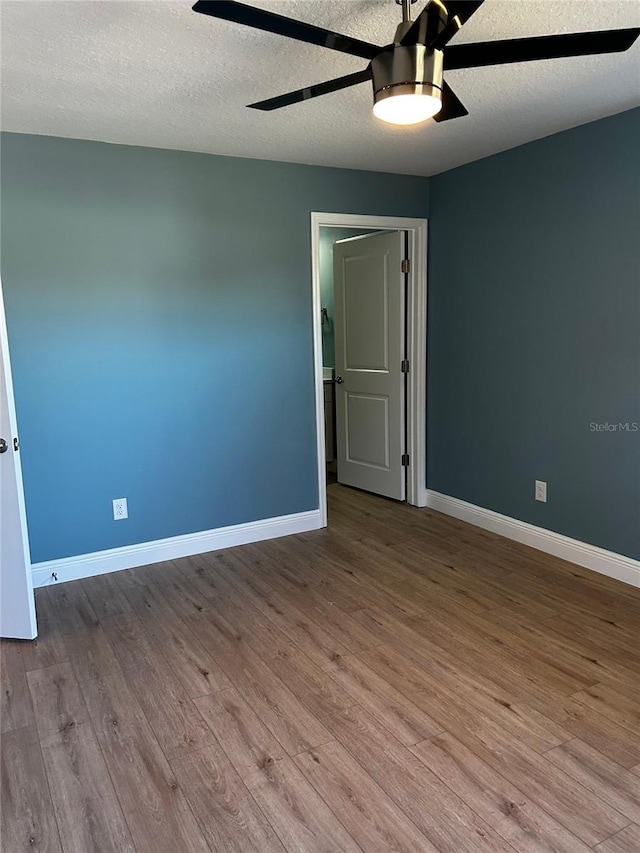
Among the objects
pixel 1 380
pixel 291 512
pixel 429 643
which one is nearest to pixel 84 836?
pixel 429 643

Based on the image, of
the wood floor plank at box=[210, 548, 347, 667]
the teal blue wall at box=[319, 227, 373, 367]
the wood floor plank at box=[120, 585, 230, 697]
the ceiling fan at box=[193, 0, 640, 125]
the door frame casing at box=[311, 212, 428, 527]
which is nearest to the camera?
the ceiling fan at box=[193, 0, 640, 125]

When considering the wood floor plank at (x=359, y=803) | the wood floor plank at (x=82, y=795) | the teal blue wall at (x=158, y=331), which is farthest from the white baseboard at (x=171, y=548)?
the wood floor plank at (x=359, y=803)

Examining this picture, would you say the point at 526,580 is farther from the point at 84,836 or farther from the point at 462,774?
the point at 84,836

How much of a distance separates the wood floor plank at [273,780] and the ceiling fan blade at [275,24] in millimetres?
2102

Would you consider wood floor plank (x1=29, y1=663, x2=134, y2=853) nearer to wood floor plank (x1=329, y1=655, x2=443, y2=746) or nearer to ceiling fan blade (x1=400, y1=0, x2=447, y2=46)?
wood floor plank (x1=329, y1=655, x2=443, y2=746)

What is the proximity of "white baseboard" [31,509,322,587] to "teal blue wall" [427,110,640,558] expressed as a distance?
4.01ft

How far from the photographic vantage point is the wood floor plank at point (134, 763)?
66.0 inches

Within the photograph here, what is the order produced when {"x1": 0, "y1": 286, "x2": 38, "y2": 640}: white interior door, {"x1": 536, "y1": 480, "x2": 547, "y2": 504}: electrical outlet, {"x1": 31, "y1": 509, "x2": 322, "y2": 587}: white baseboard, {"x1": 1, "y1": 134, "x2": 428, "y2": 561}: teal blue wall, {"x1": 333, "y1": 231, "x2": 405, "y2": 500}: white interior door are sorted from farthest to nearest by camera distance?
{"x1": 333, "y1": 231, "x2": 405, "y2": 500}: white interior door → {"x1": 536, "y1": 480, "x2": 547, "y2": 504}: electrical outlet → {"x1": 31, "y1": 509, "x2": 322, "y2": 587}: white baseboard → {"x1": 1, "y1": 134, "x2": 428, "y2": 561}: teal blue wall → {"x1": 0, "y1": 286, "x2": 38, "y2": 640}: white interior door

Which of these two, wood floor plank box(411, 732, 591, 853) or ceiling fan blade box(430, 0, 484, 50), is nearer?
ceiling fan blade box(430, 0, 484, 50)

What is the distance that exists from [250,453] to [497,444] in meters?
Answer: 1.61

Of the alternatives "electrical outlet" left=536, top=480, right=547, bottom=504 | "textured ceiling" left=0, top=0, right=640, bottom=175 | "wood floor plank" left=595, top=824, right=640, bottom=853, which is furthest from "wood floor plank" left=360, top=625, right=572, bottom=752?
"textured ceiling" left=0, top=0, right=640, bottom=175

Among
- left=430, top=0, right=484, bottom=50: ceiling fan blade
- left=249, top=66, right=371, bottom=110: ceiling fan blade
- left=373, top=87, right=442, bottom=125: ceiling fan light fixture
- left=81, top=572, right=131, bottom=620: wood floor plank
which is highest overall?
left=430, top=0, right=484, bottom=50: ceiling fan blade

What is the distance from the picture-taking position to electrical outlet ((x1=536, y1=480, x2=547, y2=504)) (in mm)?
3553

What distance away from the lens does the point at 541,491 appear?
3.58 meters
